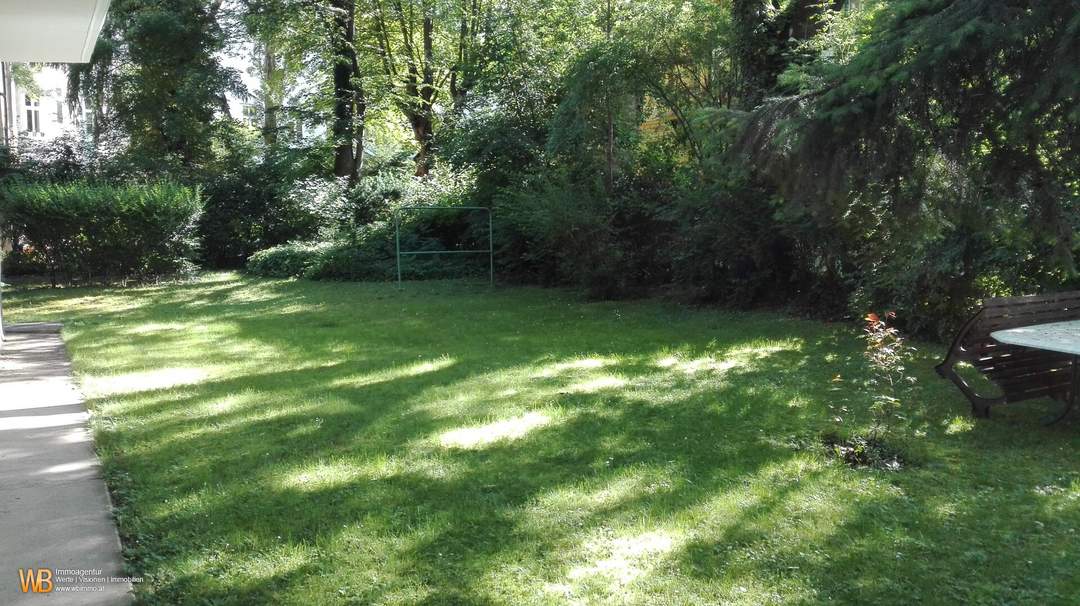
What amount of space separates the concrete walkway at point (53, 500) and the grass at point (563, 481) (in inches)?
5.7

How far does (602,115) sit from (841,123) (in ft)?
30.7

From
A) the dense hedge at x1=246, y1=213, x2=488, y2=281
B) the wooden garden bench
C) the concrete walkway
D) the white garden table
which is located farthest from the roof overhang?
the dense hedge at x1=246, y1=213, x2=488, y2=281

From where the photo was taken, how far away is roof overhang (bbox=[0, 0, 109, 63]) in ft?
24.8

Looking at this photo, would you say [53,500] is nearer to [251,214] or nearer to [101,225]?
[101,225]

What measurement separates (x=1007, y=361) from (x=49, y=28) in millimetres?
9156

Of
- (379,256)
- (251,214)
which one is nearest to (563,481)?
(379,256)

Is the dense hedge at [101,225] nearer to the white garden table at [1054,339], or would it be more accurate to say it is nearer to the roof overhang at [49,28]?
the roof overhang at [49,28]

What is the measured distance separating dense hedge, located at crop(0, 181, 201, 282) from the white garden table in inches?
649

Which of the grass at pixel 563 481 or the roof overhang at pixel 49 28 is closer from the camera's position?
the grass at pixel 563 481

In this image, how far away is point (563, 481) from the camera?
16.5ft

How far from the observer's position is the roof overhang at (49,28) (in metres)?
7.57

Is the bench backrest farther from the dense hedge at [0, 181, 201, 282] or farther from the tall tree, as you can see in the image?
the tall tree

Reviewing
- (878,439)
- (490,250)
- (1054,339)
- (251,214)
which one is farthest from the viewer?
(251,214)

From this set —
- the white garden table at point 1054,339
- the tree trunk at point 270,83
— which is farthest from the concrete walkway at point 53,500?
the tree trunk at point 270,83
